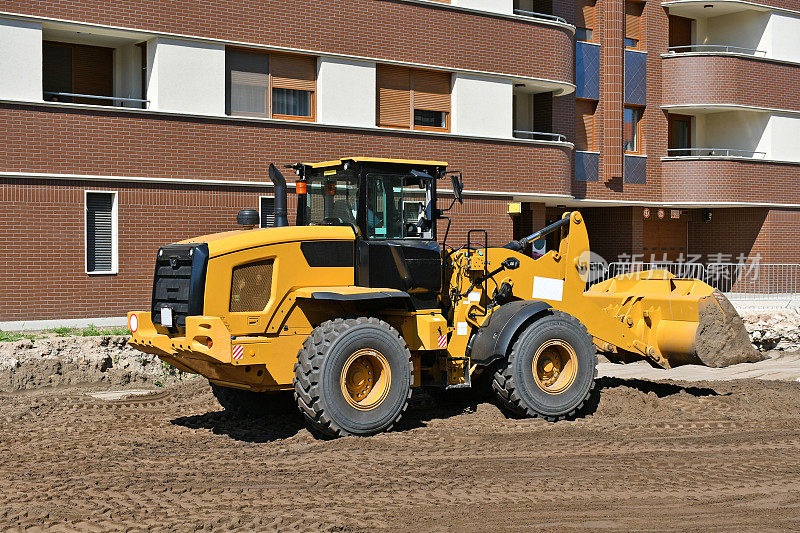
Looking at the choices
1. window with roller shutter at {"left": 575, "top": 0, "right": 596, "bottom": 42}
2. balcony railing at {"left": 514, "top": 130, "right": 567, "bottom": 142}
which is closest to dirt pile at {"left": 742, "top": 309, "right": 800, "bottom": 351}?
balcony railing at {"left": 514, "top": 130, "right": 567, "bottom": 142}

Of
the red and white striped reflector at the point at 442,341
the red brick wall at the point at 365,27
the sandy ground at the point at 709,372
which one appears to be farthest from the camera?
the red brick wall at the point at 365,27

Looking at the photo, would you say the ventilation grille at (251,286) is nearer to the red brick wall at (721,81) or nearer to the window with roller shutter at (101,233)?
the window with roller shutter at (101,233)

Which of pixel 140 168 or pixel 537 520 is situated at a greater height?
pixel 140 168

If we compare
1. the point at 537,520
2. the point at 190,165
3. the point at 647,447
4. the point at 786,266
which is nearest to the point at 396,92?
the point at 190,165

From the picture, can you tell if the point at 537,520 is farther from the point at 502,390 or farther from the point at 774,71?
the point at 774,71

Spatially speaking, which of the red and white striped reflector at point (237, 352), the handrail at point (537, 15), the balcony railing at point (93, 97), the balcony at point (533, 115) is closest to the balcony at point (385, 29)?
the handrail at point (537, 15)

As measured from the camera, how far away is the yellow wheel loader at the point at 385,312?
959 cm

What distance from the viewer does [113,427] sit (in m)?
10.6

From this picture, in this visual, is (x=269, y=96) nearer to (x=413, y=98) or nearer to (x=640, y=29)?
(x=413, y=98)

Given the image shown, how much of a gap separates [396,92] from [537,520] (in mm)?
15516

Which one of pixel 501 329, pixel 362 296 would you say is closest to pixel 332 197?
pixel 362 296

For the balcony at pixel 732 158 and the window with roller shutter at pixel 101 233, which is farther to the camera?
the balcony at pixel 732 158

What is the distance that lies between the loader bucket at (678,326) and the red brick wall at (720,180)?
15975 millimetres

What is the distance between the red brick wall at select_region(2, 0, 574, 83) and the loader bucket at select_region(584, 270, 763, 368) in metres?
9.86
